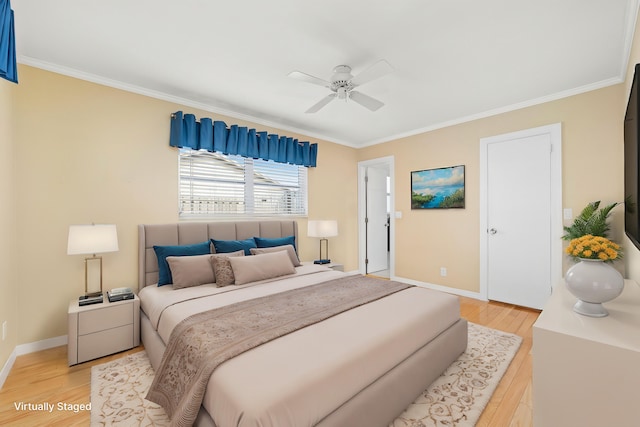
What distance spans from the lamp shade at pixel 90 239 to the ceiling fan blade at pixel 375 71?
260cm

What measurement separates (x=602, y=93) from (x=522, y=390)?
3.16 metres

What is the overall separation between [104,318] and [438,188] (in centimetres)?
439

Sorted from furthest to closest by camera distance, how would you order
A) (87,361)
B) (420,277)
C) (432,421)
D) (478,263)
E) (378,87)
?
(420,277)
(478,263)
(378,87)
(87,361)
(432,421)

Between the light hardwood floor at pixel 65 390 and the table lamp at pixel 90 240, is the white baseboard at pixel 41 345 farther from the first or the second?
the table lamp at pixel 90 240

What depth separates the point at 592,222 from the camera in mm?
2789

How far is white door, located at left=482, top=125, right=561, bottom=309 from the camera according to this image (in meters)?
3.31

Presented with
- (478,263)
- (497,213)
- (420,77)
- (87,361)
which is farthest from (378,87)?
(87,361)

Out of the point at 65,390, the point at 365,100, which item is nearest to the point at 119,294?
the point at 65,390

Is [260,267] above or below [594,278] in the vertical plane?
below

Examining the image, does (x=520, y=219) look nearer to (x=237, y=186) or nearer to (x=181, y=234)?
(x=237, y=186)

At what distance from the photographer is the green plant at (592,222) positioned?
273 cm

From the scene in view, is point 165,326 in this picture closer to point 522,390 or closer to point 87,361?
point 87,361

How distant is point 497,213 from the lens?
371 cm

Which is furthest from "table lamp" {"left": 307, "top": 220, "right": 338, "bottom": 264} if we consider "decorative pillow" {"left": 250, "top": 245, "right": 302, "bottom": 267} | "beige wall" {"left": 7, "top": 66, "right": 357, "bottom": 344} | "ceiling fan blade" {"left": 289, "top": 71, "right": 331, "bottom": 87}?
"ceiling fan blade" {"left": 289, "top": 71, "right": 331, "bottom": 87}
